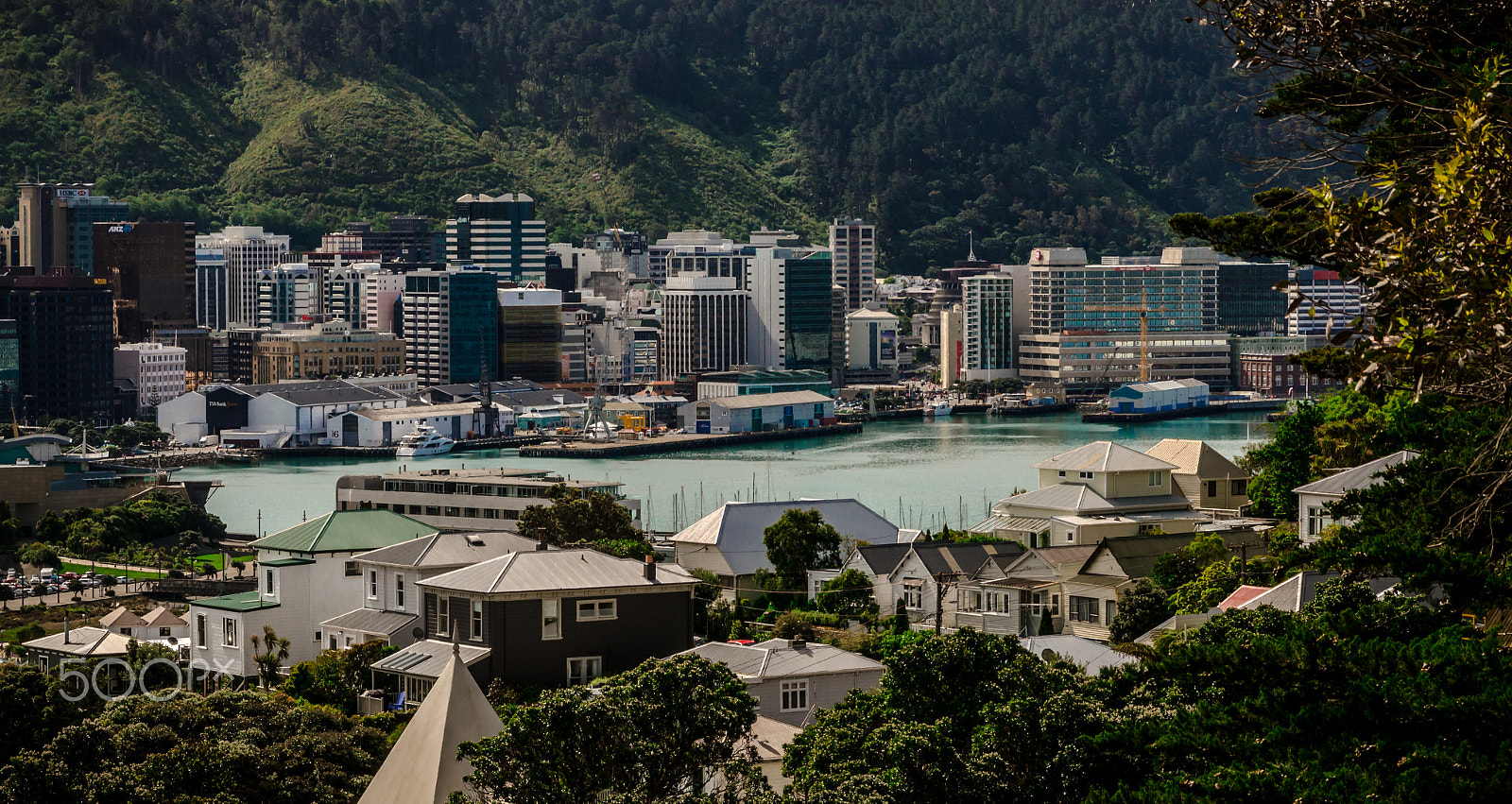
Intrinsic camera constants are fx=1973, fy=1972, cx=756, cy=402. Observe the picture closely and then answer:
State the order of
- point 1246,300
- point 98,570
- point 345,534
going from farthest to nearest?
point 1246,300
point 98,570
point 345,534

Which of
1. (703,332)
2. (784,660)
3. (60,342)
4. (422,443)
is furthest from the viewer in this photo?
(703,332)

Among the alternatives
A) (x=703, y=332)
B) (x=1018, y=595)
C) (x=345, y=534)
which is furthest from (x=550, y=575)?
(x=703, y=332)

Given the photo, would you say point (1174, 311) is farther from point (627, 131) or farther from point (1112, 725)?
point (1112, 725)

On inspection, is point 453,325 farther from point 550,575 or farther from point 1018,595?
point 550,575

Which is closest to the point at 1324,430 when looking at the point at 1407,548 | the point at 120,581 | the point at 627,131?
the point at 1407,548

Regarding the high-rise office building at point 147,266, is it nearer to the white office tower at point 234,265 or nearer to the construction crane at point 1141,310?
the white office tower at point 234,265

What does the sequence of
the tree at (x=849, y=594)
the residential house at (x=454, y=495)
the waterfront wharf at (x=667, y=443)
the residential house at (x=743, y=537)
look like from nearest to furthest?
the tree at (x=849, y=594) < the residential house at (x=743, y=537) < the residential house at (x=454, y=495) < the waterfront wharf at (x=667, y=443)

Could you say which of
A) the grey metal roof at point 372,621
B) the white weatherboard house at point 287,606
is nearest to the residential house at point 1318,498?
the grey metal roof at point 372,621

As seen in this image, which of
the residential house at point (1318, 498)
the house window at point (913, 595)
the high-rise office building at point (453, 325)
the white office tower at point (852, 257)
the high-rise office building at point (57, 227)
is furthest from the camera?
the white office tower at point (852, 257)
